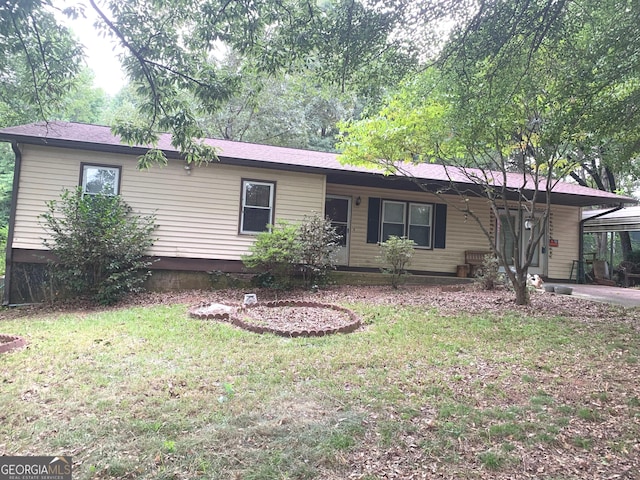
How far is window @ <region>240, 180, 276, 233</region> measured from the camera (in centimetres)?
923

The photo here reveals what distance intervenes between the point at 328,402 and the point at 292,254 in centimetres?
514

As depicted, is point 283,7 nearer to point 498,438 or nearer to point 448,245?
point 498,438

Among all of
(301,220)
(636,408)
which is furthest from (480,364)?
(301,220)

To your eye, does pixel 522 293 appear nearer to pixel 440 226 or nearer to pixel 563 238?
pixel 440 226

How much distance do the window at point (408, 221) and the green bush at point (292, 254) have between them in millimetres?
2885

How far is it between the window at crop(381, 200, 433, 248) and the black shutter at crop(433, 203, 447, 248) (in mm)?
167

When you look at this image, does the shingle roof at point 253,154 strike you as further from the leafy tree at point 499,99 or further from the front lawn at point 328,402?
the front lawn at point 328,402

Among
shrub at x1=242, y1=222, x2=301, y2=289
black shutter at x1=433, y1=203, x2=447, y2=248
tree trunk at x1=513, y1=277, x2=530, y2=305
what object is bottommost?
tree trunk at x1=513, y1=277, x2=530, y2=305

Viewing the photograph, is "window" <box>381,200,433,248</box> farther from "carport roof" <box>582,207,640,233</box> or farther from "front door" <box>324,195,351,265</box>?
"carport roof" <box>582,207,640,233</box>

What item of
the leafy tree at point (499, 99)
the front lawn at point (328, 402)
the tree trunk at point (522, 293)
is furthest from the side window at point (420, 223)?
the front lawn at point (328, 402)

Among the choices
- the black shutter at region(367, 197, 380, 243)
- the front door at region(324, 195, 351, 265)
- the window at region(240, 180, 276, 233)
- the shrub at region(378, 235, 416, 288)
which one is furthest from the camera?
the black shutter at region(367, 197, 380, 243)

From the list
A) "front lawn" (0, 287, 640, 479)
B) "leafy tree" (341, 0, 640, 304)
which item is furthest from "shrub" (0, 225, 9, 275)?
"leafy tree" (341, 0, 640, 304)

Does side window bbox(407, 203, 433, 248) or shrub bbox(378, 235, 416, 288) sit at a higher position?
side window bbox(407, 203, 433, 248)

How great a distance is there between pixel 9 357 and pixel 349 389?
3.74 m
